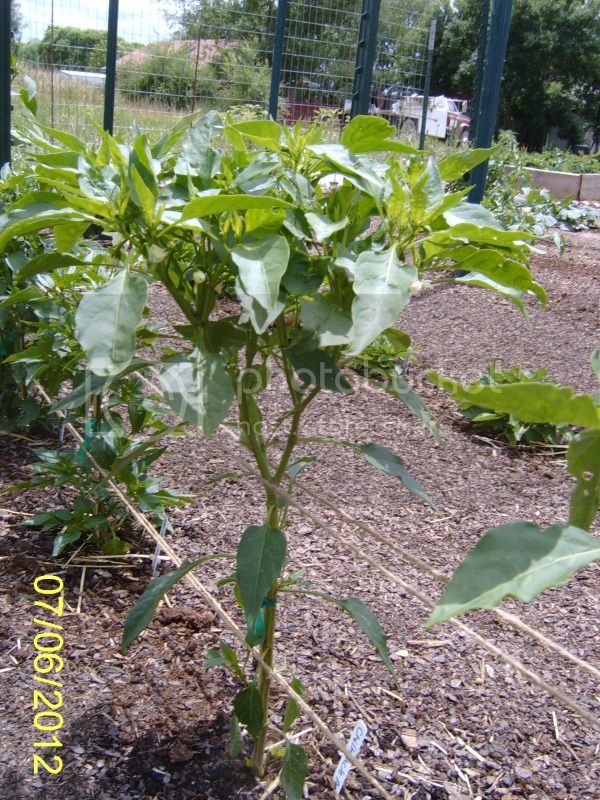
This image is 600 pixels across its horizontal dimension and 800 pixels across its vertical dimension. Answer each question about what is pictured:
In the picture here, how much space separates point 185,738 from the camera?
5.61ft

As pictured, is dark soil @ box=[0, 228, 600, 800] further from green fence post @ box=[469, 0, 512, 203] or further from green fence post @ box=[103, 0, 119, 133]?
green fence post @ box=[103, 0, 119, 133]

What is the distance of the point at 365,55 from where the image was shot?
6660mm

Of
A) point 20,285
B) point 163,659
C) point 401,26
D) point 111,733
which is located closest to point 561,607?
point 163,659

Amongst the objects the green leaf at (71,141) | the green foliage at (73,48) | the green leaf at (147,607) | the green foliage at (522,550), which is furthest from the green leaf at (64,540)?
the green foliage at (73,48)

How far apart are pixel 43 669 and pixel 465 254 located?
53.3 inches

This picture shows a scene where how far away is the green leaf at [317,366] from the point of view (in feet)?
4.03

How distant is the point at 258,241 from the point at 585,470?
0.50 metres

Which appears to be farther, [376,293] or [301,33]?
[301,33]

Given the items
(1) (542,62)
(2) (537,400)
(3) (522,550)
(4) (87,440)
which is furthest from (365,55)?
(1) (542,62)

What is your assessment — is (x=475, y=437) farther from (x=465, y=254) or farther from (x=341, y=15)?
(x=341, y=15)

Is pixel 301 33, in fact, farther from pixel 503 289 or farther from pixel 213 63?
pixel 503 289

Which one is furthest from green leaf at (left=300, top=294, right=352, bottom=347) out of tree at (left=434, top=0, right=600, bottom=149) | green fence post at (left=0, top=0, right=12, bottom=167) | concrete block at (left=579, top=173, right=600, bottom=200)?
tree at (left=434, top=0, right=600, bottom=149)

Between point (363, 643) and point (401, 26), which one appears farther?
point (401, 26)

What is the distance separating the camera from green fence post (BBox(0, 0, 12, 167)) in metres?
4.53
